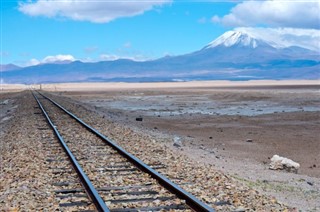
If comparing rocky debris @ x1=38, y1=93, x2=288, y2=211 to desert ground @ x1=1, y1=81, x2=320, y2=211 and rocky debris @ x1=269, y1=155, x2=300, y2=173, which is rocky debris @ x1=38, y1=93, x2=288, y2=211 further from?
rocky debris @ x1=269, y1=155, x2=300, y2=173

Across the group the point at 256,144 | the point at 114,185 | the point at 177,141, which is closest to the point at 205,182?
the point at 114,185

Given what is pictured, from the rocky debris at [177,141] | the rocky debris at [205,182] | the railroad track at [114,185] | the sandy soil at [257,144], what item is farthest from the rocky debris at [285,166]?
the rocky debris at [177,141]

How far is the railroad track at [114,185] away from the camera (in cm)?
871

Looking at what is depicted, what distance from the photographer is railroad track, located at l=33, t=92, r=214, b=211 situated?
8.71m

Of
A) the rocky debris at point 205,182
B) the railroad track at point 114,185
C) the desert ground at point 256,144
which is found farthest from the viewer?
the desert ground at point 256,144

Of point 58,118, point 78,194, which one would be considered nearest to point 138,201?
point 78,194

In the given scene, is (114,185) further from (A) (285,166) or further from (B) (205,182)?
(A) (285,166)

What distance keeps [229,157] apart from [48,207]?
8.22 metres

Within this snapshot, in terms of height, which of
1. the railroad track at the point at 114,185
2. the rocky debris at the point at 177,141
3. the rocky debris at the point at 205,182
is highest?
the railroad track at the point at 114,185

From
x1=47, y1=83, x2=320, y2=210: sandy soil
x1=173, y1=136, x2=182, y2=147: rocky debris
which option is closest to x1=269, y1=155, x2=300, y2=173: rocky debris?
x1=47, y1=83, x2=320, y2=210: sandy soil

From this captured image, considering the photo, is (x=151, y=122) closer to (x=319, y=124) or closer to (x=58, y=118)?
(x=58, y=118)

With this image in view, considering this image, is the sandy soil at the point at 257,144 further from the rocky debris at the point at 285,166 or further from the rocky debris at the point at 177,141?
the rocky debris at the point at 285,166

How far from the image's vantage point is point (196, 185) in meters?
10.2

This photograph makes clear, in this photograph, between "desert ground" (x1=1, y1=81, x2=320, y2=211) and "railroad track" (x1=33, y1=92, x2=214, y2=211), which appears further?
"desert ground" (x1=1, y1=81, x2=320, y2=211)
